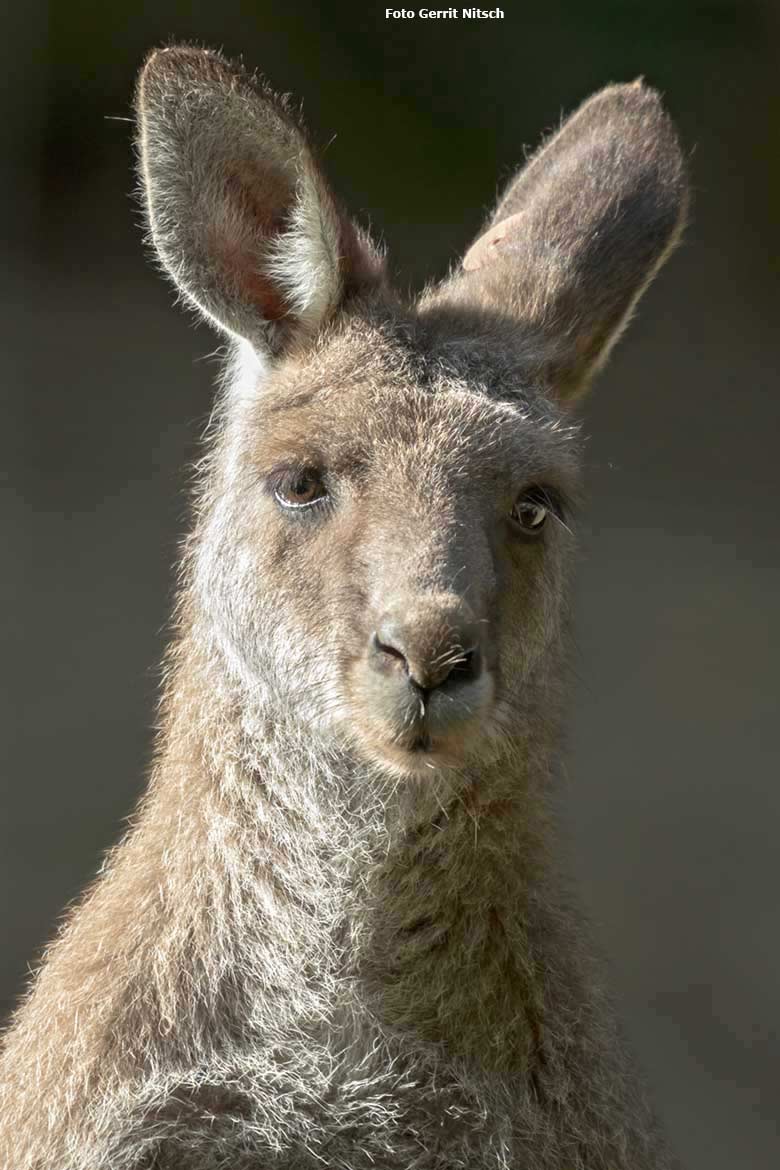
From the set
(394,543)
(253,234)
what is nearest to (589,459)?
(253,234)

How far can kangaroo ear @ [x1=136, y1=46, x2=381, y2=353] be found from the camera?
14.6ft

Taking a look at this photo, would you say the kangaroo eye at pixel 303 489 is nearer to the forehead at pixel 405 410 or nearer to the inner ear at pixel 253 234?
the forehead at pixel 405 410

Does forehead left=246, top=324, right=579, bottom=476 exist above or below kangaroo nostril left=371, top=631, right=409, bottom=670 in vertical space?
above

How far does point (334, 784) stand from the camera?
176 inches

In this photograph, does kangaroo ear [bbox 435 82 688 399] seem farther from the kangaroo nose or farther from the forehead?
the kangaroo nose

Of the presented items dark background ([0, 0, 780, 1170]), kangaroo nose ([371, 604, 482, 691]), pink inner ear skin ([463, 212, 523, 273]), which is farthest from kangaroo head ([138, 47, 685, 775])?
dark background ([0, 0, 780, 1170])

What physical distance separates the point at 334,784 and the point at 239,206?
1.48 m

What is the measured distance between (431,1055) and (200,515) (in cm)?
154

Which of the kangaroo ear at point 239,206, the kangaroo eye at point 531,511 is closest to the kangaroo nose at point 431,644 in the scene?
the kangaroo eye at point 531,511

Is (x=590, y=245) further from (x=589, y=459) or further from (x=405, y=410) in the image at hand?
(x=589, y=459)

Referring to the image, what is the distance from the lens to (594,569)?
9789 millimetres

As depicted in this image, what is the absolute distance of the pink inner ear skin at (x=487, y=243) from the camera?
5.30 metres

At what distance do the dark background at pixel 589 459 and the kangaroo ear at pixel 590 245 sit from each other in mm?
3158

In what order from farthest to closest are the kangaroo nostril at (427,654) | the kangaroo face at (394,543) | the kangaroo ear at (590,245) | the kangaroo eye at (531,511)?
the kangaroo ear at (590,245)
the kangaroo eye at (531,511)
the kangaroo face at (394,543)
the kangaroo nostril at (427,654)
